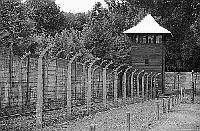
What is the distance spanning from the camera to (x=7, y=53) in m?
10.2

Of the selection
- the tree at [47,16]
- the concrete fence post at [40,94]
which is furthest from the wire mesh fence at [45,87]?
the tree at [47,16]

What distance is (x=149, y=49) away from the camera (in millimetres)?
41625

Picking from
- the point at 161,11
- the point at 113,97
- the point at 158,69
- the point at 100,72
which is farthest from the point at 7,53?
the point at 161,11

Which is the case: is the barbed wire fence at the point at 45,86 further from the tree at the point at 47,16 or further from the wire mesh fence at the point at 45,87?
the tree at the point at 47,16

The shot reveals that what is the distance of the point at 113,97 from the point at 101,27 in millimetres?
24534

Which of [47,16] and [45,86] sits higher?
[47,16]

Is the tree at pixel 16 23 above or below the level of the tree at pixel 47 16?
below

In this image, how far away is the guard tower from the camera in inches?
1638

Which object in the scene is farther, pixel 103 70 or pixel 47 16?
pixel 47 16

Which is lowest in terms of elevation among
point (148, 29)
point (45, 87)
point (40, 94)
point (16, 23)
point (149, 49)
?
point (40, 94)

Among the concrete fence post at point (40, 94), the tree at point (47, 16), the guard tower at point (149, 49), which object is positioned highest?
the tree at point (47, 16)

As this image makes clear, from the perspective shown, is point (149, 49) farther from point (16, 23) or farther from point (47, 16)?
point (47, 16)

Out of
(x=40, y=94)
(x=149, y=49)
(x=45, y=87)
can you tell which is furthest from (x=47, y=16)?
(x=40, y=94)

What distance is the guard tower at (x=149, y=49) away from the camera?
41.6m
